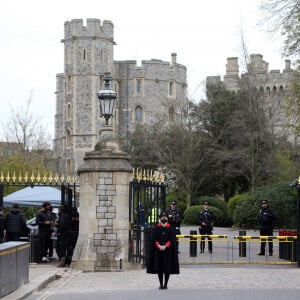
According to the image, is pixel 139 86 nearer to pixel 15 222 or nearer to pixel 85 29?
pixel 85 29

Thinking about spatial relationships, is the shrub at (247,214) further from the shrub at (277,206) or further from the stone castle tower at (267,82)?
the stone castle tower at (267,82)

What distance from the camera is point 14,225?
23.6 metres

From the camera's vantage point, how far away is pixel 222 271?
22.2 m

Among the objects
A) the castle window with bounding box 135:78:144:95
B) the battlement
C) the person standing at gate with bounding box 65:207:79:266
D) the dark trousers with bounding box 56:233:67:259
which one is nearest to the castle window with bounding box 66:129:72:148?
the castle window with bounding box 135:78:144:95

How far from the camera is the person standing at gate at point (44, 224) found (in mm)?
24859

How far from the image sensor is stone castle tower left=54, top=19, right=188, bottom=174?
332 feet

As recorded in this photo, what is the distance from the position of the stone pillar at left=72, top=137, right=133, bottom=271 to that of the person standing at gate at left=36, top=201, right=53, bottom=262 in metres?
2.05

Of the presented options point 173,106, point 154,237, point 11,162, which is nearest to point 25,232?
point 154,237

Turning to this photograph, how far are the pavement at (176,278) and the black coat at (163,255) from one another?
1.54 feet

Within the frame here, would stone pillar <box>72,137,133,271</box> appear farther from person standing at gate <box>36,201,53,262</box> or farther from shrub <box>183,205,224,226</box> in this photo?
shrub <box>183,205,224,226</box>

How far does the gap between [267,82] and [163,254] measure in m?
71.2

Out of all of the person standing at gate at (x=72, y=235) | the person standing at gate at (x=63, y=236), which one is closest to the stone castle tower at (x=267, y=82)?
the person standing at gate at (x=72, y=235)

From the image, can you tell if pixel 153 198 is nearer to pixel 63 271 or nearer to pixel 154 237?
pixel 63 271

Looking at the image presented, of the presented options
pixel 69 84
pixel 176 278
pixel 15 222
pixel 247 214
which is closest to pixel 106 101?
pixel 15 222
